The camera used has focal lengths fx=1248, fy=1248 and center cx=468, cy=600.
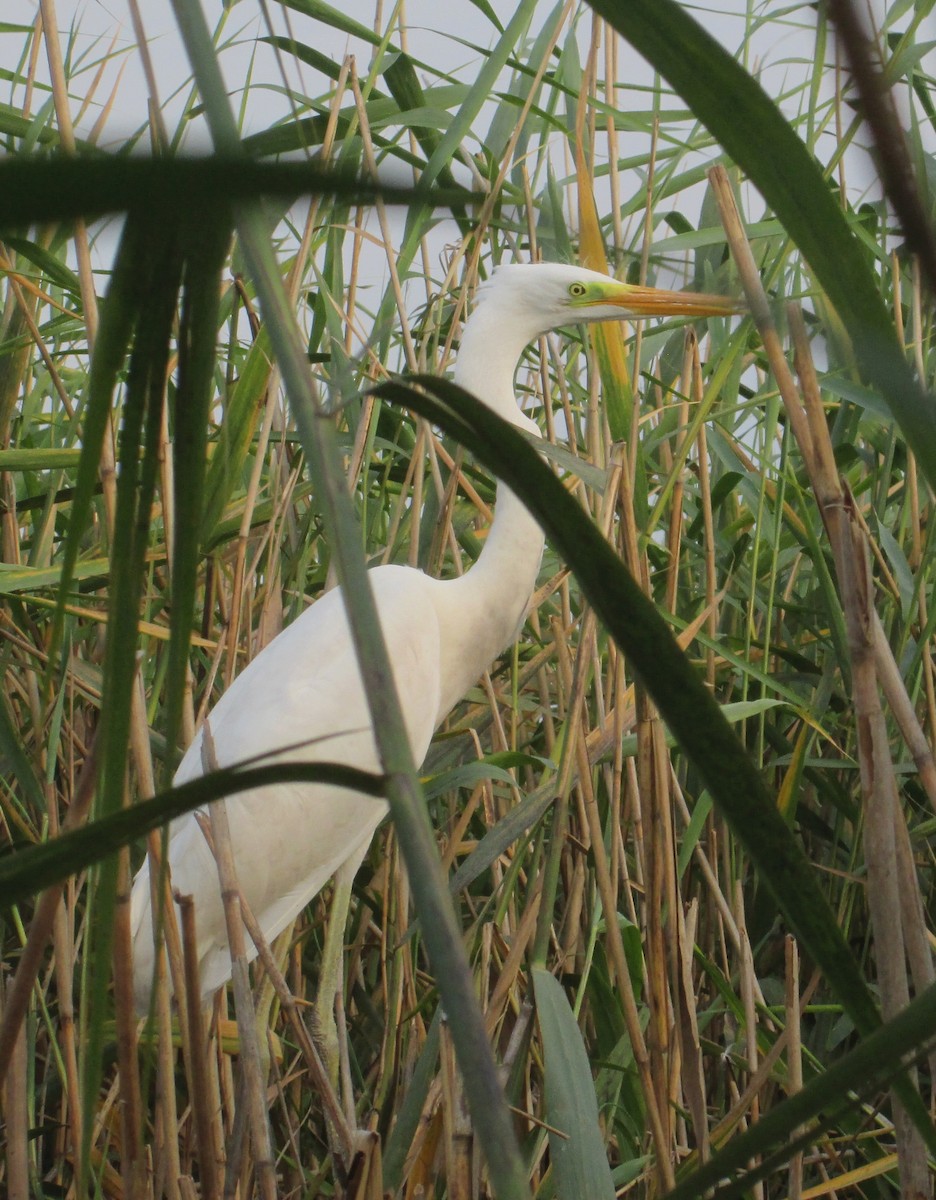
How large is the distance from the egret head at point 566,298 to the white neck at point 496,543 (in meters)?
0.02

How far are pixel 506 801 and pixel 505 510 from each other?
1.31ft

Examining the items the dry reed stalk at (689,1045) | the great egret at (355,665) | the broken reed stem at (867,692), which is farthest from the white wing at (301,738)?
the broken reed stem at (867,692)

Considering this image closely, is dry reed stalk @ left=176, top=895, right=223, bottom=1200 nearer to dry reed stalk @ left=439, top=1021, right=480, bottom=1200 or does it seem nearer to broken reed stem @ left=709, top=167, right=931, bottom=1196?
dry reed stalk @ left=439, top=1021, right=480, bottom=1200

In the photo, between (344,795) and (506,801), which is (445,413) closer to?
(506,801)

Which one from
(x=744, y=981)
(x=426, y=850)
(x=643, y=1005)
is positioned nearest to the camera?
(x=426, y=850)

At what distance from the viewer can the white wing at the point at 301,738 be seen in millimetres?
1734

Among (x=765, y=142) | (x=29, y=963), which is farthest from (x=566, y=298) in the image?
(x=765, y=142)

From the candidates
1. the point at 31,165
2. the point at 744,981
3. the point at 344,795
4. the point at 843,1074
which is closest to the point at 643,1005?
the point at 744,981

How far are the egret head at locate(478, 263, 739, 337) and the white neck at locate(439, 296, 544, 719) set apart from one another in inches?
0.7

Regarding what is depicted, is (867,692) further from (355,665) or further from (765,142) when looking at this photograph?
(355,665)

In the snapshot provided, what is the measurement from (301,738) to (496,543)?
0.41 metres

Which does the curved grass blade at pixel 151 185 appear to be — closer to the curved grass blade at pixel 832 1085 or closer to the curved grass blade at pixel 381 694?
the curved grass blade at pixel 381 694

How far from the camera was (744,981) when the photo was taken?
48.2 inches

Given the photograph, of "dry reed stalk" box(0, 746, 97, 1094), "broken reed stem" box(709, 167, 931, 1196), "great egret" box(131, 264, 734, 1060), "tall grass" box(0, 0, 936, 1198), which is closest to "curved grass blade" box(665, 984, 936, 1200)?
"tall grass" box(0, 0, 936, 1198)
